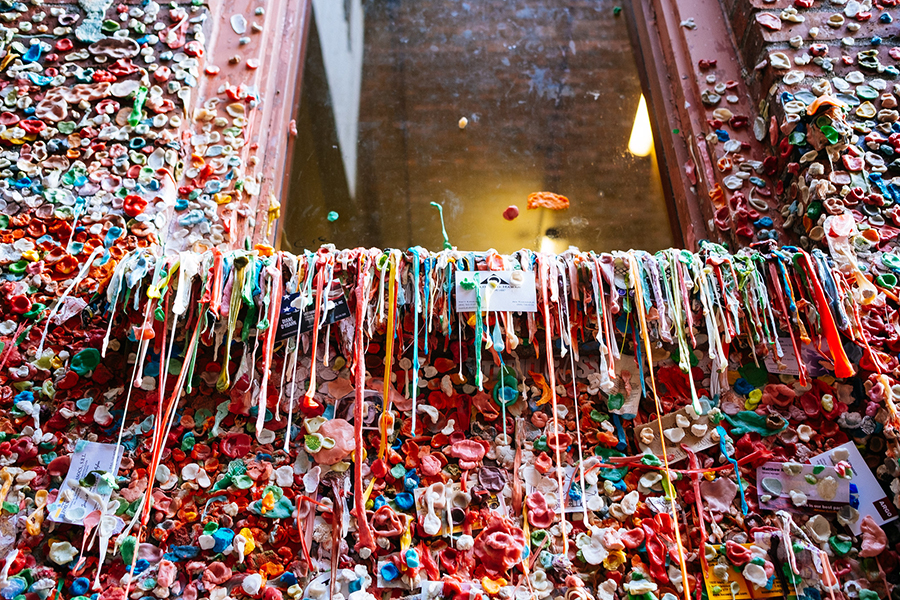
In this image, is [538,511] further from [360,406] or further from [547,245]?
[547,245]

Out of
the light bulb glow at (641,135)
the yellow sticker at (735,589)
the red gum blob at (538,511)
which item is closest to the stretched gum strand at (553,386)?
the red gum blob at (538,511)

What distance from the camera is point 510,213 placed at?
6.46 feet

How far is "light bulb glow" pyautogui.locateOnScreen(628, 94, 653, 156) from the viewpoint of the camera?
2.13 meters

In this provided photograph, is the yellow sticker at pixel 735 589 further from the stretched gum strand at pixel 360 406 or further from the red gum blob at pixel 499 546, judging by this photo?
the stretched gum strand at pixel 360 406

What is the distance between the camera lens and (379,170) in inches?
81.2

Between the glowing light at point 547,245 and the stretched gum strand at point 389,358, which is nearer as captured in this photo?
the stretched gum strand at point 389,358

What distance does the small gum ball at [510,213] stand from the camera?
1.96 metres

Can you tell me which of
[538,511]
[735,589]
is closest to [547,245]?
[538,511]

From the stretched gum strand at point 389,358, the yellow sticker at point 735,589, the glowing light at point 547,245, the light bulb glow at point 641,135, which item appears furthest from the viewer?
the light bulb glow at point 641,135

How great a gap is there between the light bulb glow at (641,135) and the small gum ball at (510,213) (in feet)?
1.62

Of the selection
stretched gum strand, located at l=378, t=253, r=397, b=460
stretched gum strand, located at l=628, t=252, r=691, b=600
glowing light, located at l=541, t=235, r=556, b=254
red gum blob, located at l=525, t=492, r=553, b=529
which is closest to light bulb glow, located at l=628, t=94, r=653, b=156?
glowing light, located at l=541, t=235, r=556, b=254

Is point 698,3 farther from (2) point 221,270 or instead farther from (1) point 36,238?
(1) point 36,238

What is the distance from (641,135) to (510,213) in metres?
0.60

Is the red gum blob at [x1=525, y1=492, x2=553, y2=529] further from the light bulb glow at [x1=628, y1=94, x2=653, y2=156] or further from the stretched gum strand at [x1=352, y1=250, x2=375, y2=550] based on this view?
the light bulb glow at [x1=628, y1=94, x2=653, y2=156]
